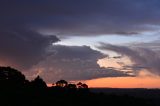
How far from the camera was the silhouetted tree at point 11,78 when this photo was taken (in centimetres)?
10588

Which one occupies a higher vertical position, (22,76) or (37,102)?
(22,76)

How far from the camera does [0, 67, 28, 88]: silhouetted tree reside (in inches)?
4168

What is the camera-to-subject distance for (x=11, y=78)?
11025 cm

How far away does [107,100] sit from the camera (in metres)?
149

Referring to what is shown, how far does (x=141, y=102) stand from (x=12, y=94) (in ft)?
255

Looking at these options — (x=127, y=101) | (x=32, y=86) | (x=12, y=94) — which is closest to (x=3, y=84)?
(x=12, y=94)

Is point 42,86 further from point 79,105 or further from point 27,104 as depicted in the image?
point 27,104

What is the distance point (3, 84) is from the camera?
104 meters

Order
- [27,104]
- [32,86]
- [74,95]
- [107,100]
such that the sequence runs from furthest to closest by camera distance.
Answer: [107,100] → [74,95] → [32,86] → [27,104]

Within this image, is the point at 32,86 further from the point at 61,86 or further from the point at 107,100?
the point at 107,100

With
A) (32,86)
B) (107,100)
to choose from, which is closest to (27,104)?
(32,86)

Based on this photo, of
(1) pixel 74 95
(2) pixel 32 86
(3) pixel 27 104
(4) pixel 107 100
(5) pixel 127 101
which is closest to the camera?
(3) pixel 27 104

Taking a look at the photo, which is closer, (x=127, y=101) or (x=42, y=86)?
(x=42, y=86)

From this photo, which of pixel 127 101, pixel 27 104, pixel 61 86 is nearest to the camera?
pixel 27 104
